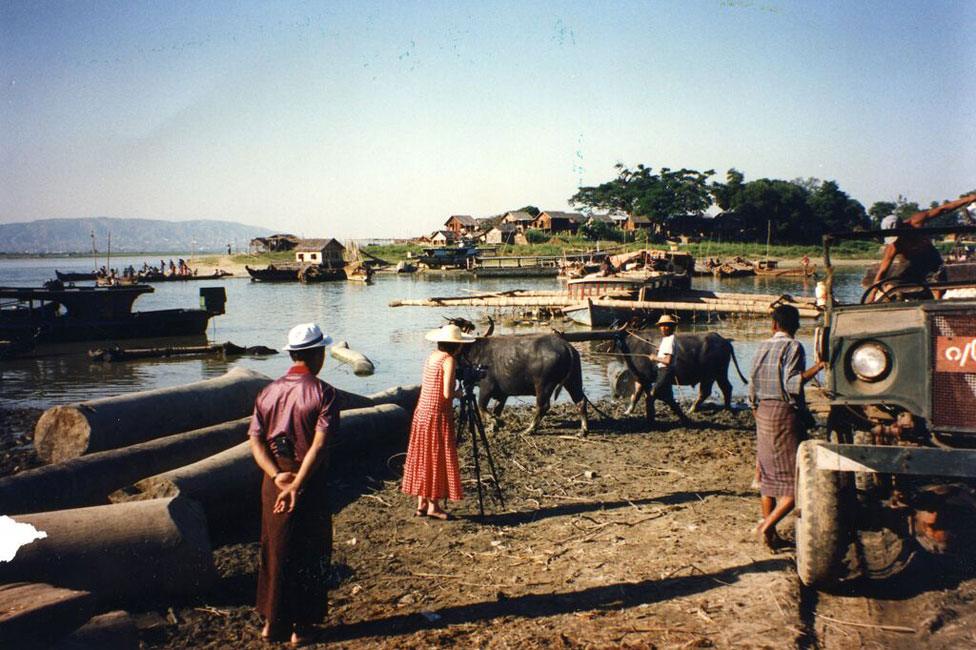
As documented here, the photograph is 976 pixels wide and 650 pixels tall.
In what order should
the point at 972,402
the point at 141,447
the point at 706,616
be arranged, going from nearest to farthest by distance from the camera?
the point at 972,402 → the point at 706,616 → the point at 141,447

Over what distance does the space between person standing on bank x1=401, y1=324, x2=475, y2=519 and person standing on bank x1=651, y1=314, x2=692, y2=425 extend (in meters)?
4.45

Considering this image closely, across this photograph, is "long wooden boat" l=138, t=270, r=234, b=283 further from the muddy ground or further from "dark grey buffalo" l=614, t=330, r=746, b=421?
the muddy ground

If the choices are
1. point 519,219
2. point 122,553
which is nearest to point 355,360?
point 122,553

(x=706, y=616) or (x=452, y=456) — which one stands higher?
(x=452, y=456)

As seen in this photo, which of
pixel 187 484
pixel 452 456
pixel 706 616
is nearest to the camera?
pixel 706 616

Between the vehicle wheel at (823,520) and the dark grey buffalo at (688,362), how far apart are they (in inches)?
226

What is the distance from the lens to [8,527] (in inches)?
164

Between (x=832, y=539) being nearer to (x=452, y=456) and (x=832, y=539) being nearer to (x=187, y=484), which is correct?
(x=452, y=456)

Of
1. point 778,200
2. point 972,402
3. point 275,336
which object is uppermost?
point 778,200

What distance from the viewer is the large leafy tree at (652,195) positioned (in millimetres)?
78875

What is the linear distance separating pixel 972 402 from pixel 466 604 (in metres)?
3.39

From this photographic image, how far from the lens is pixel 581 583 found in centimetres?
479

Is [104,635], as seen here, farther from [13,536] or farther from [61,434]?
[61,434]

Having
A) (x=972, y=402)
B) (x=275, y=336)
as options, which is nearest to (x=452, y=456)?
(x=972, y=402)
